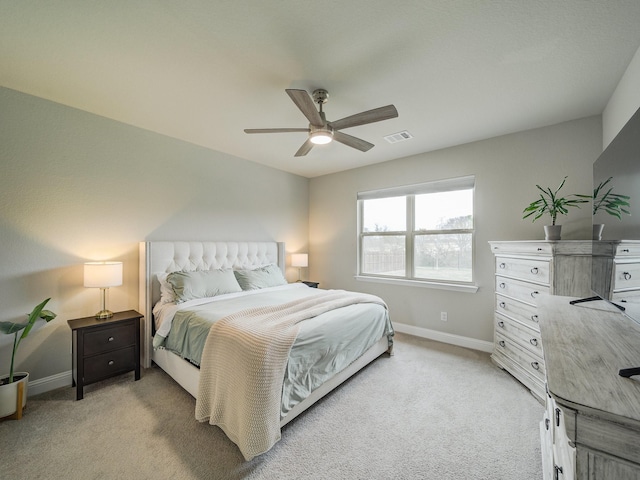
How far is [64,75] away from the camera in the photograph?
6.95ft

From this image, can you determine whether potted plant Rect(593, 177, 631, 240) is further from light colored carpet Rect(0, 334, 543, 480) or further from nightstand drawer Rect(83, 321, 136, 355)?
nightstand drawer Rect(83, 321, 136, 355)

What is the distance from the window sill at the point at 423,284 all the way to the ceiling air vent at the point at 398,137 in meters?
1.99

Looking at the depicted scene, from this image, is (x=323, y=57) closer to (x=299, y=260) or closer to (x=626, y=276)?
(x=626, y=276)

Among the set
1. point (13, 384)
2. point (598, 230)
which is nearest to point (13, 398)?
point (13, 384)

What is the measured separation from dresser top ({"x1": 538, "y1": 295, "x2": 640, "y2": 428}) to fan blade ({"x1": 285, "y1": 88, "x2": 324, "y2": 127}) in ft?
6.04

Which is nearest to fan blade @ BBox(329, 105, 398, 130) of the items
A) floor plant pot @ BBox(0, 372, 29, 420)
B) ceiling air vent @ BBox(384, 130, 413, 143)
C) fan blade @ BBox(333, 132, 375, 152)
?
fan blade @ BBox(333, 132, 375, 152)

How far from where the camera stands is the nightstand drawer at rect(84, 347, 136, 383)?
2348 mm

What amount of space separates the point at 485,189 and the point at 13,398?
195 inches

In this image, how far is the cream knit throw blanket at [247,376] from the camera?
1610mm

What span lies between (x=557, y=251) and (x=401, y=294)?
2105 mm

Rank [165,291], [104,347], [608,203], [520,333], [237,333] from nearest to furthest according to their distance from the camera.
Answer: [608,203], [237,333], [104,347], [520,333], [165,291]

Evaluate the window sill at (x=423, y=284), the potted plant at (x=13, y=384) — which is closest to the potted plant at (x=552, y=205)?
the window sill at (x=423, y=284)

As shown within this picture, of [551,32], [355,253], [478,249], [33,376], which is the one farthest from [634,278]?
[33,376]

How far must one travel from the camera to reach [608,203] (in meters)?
1.48
